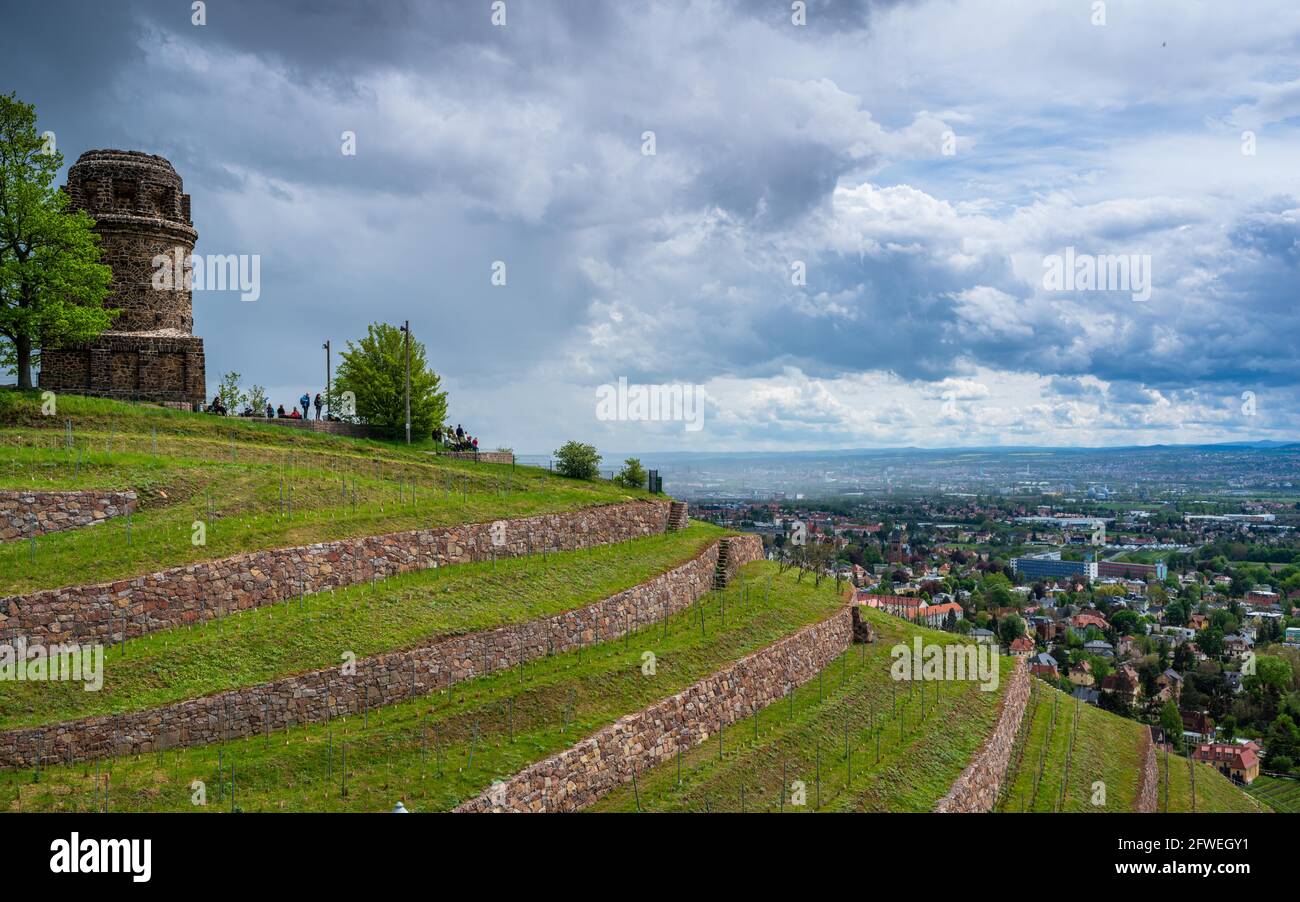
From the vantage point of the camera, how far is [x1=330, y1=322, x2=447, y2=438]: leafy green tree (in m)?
56.3

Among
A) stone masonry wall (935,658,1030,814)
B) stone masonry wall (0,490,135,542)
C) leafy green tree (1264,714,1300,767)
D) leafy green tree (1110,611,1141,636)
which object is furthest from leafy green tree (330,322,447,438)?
leafy green tree (1110,611,1141,636)

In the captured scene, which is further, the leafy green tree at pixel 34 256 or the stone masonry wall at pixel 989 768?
the leafy green tree at pixel 34 256

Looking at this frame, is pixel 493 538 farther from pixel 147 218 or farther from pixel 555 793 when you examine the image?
pixel 147 218

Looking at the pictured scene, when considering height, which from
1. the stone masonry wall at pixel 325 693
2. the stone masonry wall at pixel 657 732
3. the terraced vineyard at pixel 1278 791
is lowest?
the terraced vineyard at pixel 1278 791

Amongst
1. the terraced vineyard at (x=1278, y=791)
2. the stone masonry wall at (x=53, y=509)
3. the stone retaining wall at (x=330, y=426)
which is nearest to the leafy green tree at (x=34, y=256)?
the stone retaining wall at (x=330, y=426)

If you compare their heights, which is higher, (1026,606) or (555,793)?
(555,793)

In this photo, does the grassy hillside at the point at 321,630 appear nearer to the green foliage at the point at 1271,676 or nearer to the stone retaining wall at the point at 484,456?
the stone retaining wall at the point at 484,456

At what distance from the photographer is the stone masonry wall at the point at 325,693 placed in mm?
22875

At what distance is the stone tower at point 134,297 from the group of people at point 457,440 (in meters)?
13.1

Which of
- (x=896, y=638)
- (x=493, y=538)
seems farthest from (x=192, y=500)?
(x=896, y=638)

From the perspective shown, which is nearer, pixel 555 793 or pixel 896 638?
pixel 555 793

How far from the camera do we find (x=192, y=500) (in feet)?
114

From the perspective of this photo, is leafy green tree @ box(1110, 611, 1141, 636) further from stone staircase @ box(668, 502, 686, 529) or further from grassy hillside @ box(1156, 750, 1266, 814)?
stone staircase @ box(668, 502, 686, 529)

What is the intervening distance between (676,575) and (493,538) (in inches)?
309
